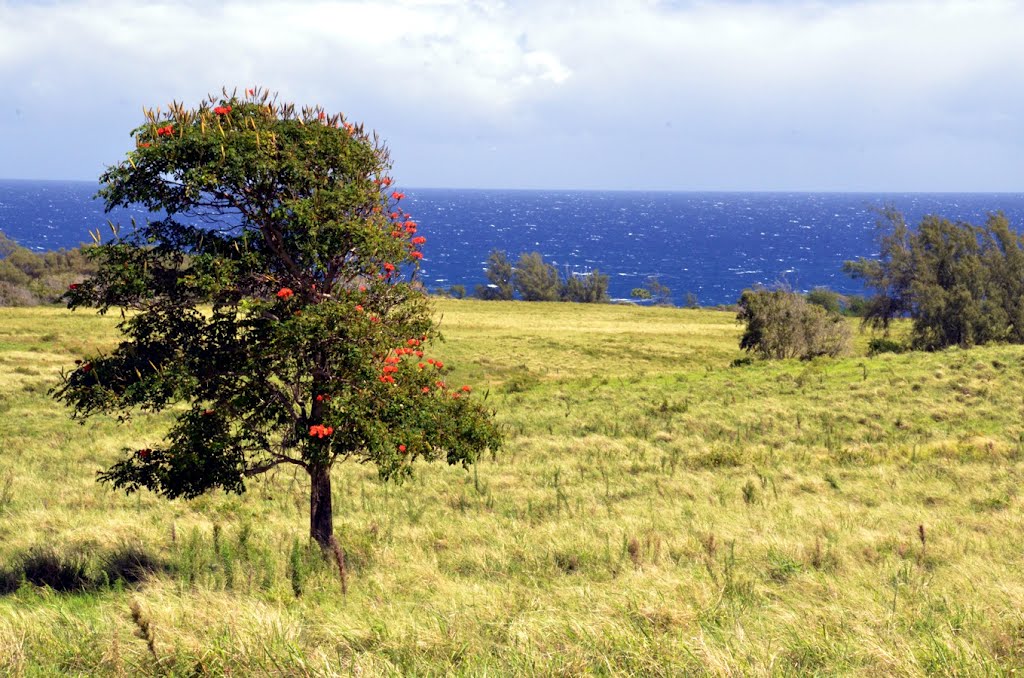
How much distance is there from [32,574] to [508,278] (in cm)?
10755

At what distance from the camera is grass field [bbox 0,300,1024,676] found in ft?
18.6

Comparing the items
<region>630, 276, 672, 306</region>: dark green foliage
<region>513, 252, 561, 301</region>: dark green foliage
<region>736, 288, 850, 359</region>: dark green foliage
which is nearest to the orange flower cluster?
<region>736, 288, 850, 359</region>: dark green foliage

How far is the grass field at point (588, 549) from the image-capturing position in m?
5.68

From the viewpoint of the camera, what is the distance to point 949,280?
48000 millimetres

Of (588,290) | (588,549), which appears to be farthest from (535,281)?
(588,549)

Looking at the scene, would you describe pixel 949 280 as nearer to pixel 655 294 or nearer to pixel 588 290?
pixel 588 290

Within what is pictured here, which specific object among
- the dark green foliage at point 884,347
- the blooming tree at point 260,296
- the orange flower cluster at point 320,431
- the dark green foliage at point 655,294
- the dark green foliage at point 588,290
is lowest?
the dark green foliage at point 655,294

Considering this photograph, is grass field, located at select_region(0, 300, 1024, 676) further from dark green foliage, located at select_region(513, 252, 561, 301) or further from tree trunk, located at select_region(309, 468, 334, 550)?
dark green foliage, located at select_region(513, 252, 561, 301)

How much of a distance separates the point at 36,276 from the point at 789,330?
249 ft

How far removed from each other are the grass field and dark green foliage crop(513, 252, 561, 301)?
3161 inches

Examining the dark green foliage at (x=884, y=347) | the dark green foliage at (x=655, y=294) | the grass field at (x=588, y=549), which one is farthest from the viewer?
the dark green foliage at (x=655, y=294)

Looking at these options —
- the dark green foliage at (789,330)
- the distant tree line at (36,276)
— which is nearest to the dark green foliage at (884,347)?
the dark green foliage at (789,330)

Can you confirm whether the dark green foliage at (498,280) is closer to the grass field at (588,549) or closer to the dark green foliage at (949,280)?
the dark green foliage at (949,280)

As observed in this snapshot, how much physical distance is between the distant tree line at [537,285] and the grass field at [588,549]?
252 ft
